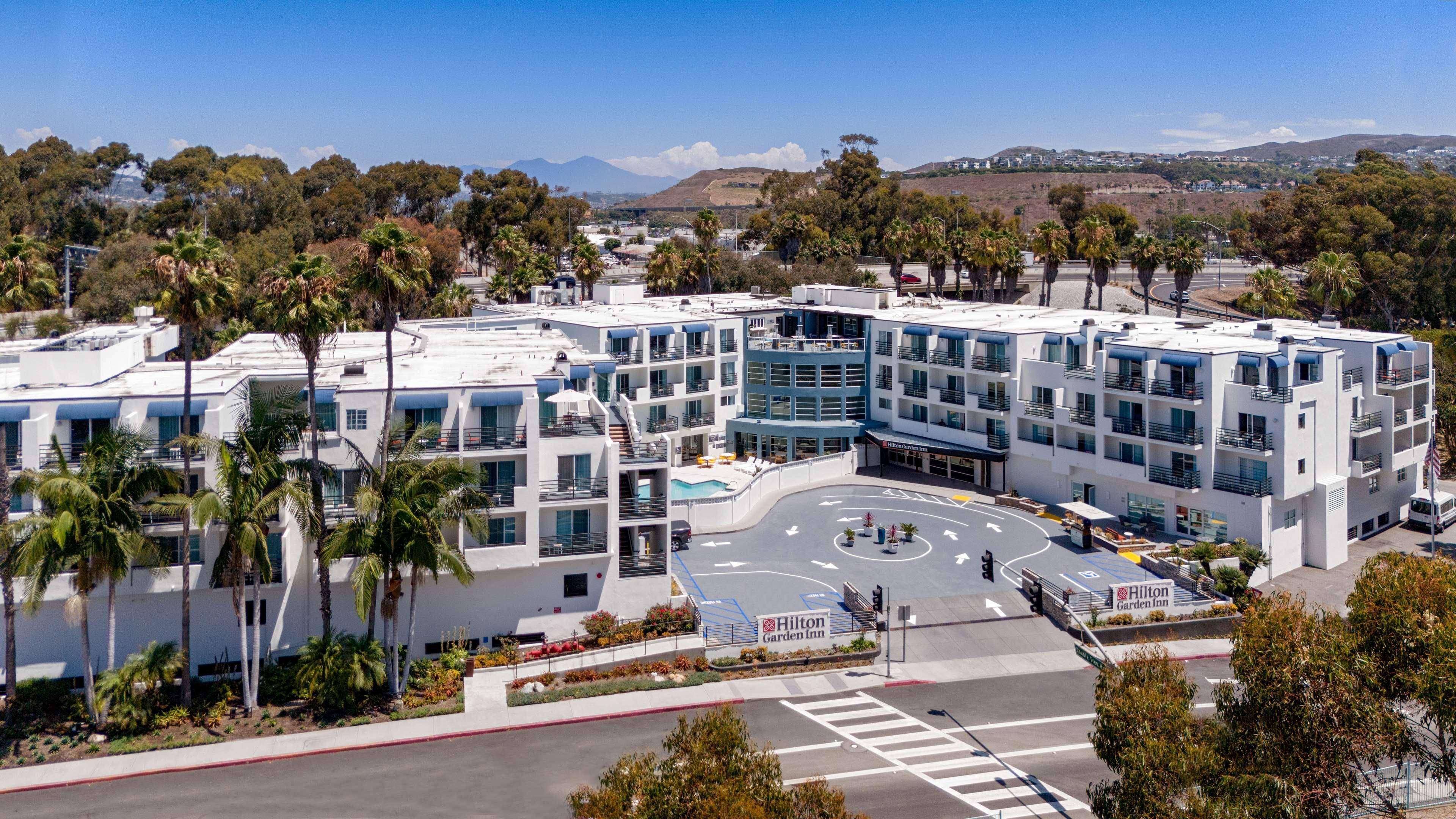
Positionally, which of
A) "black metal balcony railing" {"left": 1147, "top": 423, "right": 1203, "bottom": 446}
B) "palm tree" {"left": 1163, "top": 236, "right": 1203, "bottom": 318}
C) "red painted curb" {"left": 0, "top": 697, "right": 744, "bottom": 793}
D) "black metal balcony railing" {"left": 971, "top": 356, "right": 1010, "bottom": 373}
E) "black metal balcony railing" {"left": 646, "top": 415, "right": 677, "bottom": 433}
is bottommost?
"red painted curb" {"left": 0, "top": 697, "right": 744, "bottom": 793}

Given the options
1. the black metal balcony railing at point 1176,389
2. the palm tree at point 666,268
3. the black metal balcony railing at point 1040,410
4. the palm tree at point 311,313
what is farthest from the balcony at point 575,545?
the palm tree at point 666,268

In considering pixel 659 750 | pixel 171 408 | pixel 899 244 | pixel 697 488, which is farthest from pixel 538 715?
pixel 899 244

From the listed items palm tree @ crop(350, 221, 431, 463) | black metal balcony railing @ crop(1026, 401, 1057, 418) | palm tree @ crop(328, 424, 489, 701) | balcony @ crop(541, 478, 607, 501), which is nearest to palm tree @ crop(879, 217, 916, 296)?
black metal balcony railing @ crop(1026, 401, 1057, 418)

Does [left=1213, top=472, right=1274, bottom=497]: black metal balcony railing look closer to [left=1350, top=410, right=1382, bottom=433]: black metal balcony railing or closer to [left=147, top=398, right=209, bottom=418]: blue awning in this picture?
[left=1350, top=410, right=1382, bottom=433]: black metal balcony railing

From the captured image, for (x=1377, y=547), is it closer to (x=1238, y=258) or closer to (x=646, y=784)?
(x=646, y=784)

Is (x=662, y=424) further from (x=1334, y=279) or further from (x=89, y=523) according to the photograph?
(x=1334, y=279)

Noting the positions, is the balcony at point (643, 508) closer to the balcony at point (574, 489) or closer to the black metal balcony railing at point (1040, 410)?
the balcony at point (574, 489)
